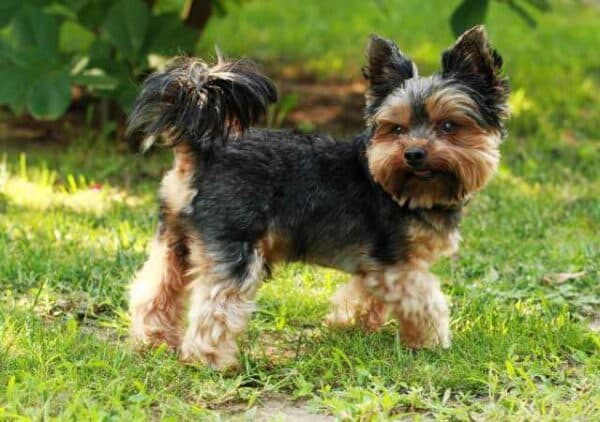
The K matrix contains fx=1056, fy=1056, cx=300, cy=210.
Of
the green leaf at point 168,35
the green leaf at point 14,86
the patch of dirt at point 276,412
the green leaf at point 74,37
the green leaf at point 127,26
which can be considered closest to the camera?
the patch of dirt at point 276,412

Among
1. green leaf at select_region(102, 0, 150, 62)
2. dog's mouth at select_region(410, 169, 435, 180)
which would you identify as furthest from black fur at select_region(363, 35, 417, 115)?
green leaf at select_region(102, 0, 150, 62)

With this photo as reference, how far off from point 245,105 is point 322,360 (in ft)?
4.14

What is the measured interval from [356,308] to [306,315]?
1.28ft

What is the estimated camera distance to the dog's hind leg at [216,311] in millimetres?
4859

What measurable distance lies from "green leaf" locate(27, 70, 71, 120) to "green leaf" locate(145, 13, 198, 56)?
861 mm

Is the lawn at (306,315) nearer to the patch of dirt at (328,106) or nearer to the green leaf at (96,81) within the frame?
the green leaf at (96,81)

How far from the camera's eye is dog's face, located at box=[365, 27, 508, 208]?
4961 mm

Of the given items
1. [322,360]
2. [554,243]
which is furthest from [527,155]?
[322,360]

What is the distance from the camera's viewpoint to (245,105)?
489 cm

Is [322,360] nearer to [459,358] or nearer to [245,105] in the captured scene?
[459,358]

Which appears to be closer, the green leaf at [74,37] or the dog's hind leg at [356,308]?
the dog's hind leg at [356,308]

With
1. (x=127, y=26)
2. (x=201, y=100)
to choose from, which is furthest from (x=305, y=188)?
(x=127, y=26)

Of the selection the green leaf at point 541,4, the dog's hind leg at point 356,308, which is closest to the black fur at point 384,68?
the dog's hind leg at point 356,308

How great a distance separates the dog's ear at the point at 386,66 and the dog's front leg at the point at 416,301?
2.95 ft
